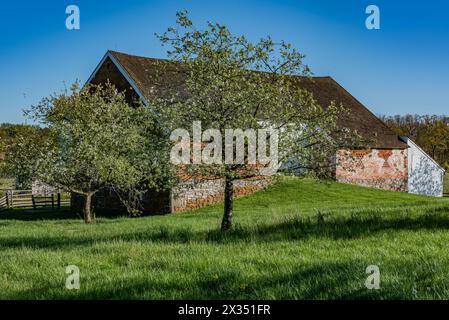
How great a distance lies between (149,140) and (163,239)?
2447mm

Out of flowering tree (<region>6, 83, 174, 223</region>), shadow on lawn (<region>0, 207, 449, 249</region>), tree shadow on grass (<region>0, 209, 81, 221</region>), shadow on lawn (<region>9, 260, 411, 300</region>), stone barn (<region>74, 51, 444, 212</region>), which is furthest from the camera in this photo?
stone barn (<region>74, 51, 444, 212</region>)

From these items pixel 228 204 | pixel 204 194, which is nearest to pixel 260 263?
pixel 228 204

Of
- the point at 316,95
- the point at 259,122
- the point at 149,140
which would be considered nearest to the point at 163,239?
the point at 149,140

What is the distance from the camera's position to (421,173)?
41.4m

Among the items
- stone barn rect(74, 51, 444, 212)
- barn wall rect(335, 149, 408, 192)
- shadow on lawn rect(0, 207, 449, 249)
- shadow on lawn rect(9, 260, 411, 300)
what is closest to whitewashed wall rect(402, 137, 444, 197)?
stone barn rect(74, 51, 444, 212)

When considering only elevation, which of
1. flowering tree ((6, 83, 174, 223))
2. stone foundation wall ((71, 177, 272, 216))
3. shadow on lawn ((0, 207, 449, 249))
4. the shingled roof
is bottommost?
stone foundation wall ((71, 177, 272, 216))

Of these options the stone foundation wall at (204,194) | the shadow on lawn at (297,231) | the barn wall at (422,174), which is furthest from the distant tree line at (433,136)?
the shadow on lawn at (297,231)

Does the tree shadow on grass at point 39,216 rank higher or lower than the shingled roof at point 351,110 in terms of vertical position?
lower

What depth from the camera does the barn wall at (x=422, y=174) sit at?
4059 centimetres

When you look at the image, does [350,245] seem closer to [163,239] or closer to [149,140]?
[163,239]

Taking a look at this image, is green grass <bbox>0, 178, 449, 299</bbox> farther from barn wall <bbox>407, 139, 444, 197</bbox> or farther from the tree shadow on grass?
barn wall <bbox>407, 139, 444, 197</bbox>

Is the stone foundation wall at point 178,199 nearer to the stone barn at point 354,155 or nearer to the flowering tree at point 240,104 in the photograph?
the stone barn at point 354,155

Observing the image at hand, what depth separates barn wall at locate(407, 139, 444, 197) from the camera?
4059 cm

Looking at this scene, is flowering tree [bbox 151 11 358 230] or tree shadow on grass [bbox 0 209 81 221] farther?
tree shadow on grass [bbox 0 209 81 221]
